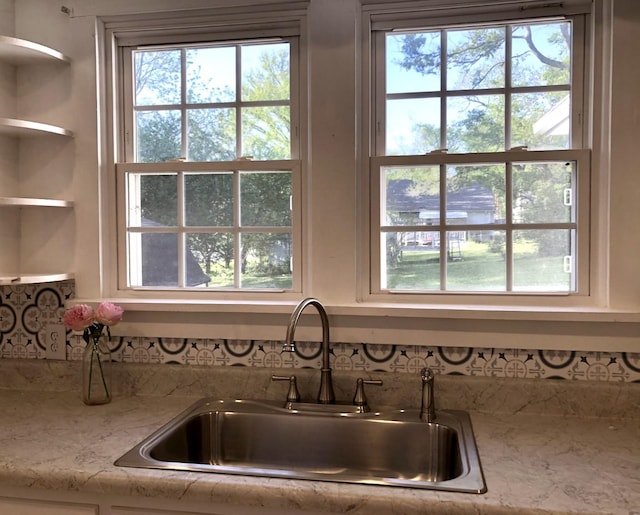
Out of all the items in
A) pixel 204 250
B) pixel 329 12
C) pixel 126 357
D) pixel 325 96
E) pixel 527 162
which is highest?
pixel 329 12

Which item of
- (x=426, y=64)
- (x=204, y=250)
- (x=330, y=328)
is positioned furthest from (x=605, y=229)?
(x=204, y=250)

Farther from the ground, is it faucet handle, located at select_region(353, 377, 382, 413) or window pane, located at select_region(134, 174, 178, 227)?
window pane, located at select_region(134, 174, 178, 227)

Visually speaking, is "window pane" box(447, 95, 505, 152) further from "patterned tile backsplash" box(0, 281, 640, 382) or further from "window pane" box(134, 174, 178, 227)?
"window pane" box(134, 174, 178, 227)

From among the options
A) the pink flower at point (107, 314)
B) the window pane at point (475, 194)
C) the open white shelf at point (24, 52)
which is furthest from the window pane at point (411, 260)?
the open white shelf at point (24, 52)

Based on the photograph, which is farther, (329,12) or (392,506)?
(329,12)

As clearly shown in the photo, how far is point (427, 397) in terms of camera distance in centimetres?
156

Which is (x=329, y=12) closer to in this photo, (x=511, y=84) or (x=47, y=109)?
(x=511, y=84)

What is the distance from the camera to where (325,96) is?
1729mm

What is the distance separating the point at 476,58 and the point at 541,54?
7.7 inches

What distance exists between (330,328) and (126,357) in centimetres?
71

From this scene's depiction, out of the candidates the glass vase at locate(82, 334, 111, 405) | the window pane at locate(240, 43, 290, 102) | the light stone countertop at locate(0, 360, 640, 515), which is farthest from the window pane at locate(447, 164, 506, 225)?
the glass vase at locate(82, 334, 111, 405)

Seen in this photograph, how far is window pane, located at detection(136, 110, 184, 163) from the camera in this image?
192 cm

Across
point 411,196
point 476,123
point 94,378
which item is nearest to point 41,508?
point 94,378

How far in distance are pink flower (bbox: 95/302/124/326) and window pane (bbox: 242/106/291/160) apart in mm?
658
